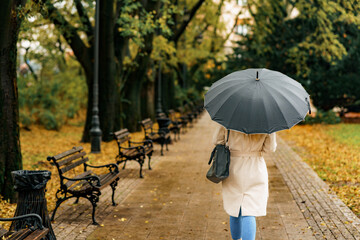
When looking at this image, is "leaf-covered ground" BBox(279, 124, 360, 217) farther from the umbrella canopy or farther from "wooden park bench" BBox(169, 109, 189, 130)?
"wooden park bench" BBox(169, 109, 189, 130)

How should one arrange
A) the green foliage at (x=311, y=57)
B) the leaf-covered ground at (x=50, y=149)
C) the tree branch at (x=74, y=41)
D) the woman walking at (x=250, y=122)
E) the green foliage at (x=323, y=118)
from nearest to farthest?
the woman walking at (x=250, y=122) → the leaf-covered ground at (x=50, y=149) → the tree branch at (x=74, y=41) → the green foliage at (x=311, y=57) → the green foliage at (x=323, y=118)

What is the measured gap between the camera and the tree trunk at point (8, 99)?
25.8 ft

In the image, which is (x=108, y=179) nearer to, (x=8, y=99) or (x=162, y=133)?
(x=8, y=99)

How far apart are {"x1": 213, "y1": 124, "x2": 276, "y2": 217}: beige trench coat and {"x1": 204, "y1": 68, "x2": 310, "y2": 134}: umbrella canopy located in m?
0.27

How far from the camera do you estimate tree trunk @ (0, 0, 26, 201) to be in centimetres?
786

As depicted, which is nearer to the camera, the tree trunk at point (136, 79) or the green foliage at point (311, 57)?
the tree trunk at point (136, 79)

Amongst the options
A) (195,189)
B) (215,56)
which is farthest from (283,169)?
(215,56)

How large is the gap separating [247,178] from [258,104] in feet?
2.50

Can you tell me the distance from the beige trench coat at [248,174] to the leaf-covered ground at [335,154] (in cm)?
318

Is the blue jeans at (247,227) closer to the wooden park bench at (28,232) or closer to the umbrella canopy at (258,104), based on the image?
the umbrella canopy at (258,104)

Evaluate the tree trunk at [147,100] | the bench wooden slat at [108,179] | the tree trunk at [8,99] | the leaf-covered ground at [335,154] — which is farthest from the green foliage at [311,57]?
the tree trunk at [8,99]

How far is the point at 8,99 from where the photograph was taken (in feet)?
26.2

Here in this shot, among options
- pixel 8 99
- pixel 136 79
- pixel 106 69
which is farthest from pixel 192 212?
pixel 136 79

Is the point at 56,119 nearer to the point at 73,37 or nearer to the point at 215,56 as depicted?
the point at 73,37
